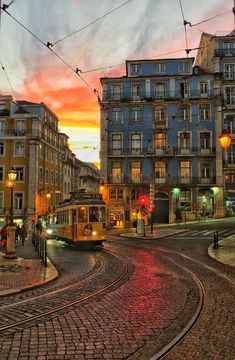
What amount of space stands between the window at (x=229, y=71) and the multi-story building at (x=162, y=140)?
2.95 meters

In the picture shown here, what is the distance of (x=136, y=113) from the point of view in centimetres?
4466

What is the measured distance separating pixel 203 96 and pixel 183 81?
312 cm

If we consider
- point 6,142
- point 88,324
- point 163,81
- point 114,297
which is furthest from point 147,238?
point 6,142

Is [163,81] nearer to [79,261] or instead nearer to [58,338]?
[79,261]

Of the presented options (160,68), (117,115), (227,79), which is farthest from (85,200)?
(227,79)

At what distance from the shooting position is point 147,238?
27.4 m

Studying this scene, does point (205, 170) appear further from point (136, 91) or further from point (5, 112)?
point (5, 112)

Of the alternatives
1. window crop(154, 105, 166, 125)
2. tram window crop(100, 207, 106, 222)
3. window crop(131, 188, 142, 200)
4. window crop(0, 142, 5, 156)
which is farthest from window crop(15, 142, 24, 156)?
tram window crop(100, 207, 106, 222)

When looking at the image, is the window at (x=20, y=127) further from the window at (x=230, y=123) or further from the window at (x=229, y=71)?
the window at (x=229, y=71)

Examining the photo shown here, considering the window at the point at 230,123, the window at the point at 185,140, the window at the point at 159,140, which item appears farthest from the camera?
the window at the point at 230,123

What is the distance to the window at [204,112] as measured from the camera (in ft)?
143

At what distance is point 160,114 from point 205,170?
899 cm

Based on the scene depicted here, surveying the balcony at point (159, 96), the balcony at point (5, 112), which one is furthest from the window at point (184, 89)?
the balcony at point (5, 112)

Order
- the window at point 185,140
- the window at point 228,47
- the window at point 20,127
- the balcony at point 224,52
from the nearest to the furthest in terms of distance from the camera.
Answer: the window at point 185,140
the balcony at point 224,52
the window at point 228,47
the window at point 20,127
